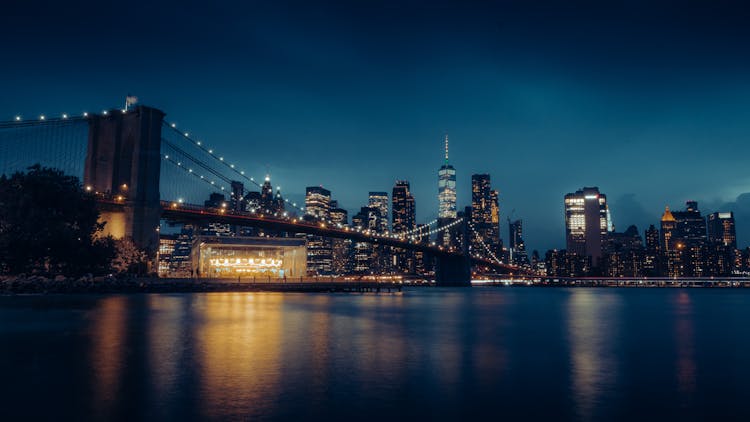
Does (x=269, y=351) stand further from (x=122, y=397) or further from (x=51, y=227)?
(x=51, y=227)

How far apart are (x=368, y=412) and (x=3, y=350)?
41.0 feet

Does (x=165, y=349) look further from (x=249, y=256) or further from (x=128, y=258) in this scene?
(x=249, y=256)

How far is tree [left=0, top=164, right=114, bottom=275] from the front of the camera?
43.9 metres

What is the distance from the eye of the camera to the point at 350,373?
13570 mm

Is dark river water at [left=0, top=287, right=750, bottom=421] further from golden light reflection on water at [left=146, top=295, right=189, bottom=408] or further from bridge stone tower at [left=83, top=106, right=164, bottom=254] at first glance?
bridge stone tower at [left=83, top=106, right=164, bottom=254]

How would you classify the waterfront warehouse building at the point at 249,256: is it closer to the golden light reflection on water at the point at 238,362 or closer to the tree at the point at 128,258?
the tree at the point at 128,258

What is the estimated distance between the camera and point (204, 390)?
435 inches

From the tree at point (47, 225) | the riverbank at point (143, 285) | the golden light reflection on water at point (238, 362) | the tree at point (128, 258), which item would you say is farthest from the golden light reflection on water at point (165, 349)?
the tree at point (128, 258)

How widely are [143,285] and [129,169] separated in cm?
1538

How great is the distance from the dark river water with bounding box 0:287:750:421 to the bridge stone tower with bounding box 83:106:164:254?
35.2m

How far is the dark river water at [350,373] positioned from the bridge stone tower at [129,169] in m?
35.2

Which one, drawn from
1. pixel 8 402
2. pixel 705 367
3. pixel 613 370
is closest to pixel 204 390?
pixel 8 402

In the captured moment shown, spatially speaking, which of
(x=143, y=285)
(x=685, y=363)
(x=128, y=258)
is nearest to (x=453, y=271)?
(x=143, y=285)

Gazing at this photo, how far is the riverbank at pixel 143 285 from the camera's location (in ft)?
156
